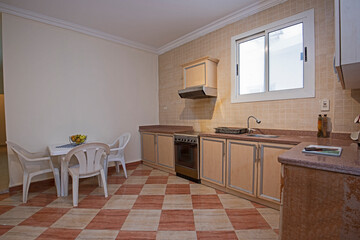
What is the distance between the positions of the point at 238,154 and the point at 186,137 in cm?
95

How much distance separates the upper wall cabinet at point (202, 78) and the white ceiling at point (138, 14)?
0.72 meters

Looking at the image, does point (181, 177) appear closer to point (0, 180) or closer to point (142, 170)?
point (142, 170)

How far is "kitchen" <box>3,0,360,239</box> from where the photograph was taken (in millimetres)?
2104

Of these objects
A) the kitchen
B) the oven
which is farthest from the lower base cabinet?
the kitchen

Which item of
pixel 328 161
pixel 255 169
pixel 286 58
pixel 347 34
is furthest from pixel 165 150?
pixel 347 34

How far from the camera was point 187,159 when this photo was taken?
3033mm

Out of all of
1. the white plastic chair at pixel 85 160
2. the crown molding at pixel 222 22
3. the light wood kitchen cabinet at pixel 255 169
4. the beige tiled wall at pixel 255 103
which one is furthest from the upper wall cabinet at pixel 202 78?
the white plastic chair at pixel 85 160

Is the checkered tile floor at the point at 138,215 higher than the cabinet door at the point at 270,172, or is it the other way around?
the cabinet door at the point at 270,172

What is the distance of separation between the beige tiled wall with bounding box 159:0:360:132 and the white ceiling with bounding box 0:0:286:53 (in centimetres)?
17

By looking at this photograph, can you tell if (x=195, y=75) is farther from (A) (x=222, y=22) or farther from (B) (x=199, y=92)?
(A) (x=222, y=22)

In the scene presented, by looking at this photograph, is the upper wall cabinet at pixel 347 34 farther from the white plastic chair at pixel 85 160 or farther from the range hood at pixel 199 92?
the white plastic chair at pixel 85 160

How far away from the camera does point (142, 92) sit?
4.19 metres

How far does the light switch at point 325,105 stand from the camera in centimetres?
208

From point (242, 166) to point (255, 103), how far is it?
102 centimetres
